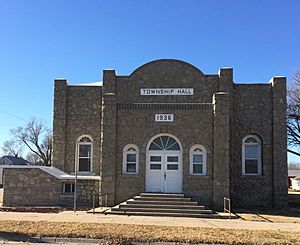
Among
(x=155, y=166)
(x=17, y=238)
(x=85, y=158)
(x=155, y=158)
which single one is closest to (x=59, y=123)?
(x=85, y=158)

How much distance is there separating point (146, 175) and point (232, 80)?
6.62 meters

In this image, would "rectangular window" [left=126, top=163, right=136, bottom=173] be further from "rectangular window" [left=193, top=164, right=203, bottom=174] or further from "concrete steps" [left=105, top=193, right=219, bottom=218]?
"rectangular window" [left=193, top=164, right=203, bottom=174]

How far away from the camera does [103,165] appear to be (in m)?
17.5

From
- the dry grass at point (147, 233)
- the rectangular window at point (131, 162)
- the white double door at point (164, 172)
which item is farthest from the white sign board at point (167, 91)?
the dry grass at point (147, 233)

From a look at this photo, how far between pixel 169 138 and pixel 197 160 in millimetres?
1760

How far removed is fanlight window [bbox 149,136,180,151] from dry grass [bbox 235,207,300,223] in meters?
4.30

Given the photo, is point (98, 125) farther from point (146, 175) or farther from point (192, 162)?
point (192, 162)

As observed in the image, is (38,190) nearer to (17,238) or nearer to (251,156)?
(17,238)

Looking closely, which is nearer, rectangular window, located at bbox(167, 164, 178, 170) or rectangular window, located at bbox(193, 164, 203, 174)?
rectangular window, located at bbox(193, 164, 203, 174)

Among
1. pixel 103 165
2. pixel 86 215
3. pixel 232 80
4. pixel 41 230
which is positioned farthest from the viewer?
pixel 232 80

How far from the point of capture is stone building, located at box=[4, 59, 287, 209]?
17.4 m

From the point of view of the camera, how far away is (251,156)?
1936cm

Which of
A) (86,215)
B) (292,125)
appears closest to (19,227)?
(86,215)

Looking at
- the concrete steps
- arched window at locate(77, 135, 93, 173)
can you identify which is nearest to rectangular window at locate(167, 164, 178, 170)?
the concrete steps
